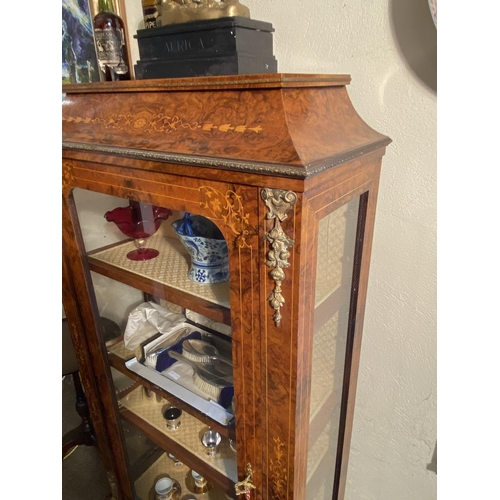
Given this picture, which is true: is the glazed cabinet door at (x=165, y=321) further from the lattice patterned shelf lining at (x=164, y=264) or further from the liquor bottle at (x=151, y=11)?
the liquor bottle at (x=151, y=11)

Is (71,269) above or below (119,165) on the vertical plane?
below

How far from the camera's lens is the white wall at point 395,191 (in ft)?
2.61

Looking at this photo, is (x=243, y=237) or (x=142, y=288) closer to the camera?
(x=243, y=237)

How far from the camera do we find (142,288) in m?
0.95

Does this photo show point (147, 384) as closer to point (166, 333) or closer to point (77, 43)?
point (166, 333)

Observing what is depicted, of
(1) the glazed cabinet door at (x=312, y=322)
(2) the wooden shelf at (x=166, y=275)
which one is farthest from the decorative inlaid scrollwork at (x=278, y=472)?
(2) the wooden shelf at (x=166, y=275)

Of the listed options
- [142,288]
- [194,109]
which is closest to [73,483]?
[142,288]

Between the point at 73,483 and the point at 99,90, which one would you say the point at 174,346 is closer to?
the point at 99,90

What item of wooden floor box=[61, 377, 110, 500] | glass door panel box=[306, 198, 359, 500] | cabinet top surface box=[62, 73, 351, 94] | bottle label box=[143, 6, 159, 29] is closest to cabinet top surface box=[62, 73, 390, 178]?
cabinet top surface box=[62, 73, 351, 94]

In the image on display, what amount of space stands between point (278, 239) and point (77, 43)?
40.1 inches

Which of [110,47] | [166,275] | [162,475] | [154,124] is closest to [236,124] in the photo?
[154,124]

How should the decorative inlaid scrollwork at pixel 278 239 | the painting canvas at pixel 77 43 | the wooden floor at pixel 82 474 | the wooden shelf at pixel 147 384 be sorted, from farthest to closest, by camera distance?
the wooden floor at pixel 82 474 < the painting canvas at pixel 77 43 < the wooden shelf at pixel 147 384 < the decorative inlaid scrollwork at pixel 278 239

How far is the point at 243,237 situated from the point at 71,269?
60 cm

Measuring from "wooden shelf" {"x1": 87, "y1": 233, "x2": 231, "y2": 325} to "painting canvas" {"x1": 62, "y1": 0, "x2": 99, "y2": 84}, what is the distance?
59cm
